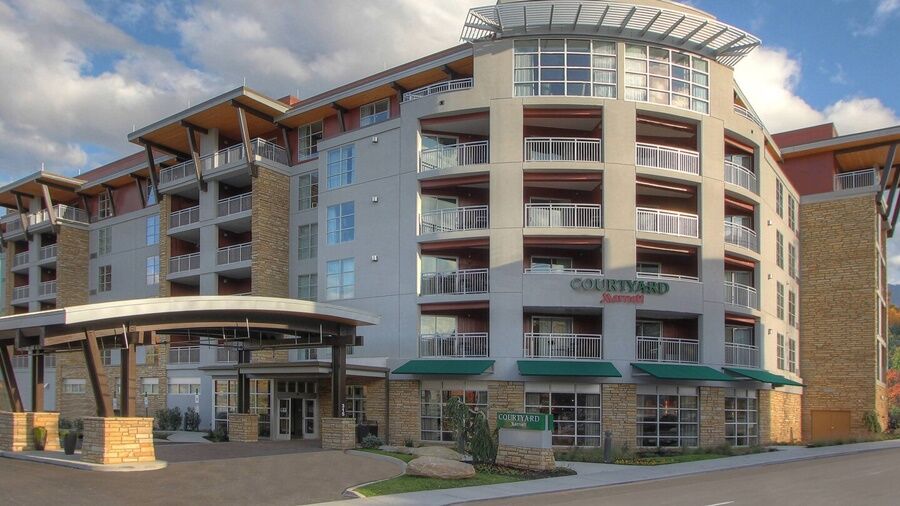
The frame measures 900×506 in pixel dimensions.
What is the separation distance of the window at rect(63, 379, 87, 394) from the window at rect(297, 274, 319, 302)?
21.2 meters

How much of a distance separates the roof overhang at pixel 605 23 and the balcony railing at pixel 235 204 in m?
15.2

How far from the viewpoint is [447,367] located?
34594mm

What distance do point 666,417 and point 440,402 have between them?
31.0 ft

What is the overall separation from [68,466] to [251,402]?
18.6 metres

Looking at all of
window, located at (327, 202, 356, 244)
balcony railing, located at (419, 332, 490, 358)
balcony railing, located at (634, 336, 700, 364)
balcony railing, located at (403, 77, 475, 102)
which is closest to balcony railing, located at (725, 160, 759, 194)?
balcony railing, located at (634, 336, 700, 364)

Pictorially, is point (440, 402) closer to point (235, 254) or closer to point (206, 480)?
point (235, 254)

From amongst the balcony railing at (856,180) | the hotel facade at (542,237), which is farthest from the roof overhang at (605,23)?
the balcony railing at (856,180)

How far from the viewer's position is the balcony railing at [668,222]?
36312 millimetres

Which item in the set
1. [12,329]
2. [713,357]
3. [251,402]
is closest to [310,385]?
[251,402]

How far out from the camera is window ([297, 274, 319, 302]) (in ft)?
140

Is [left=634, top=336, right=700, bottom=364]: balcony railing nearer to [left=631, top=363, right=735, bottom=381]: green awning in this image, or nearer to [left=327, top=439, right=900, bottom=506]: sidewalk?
[left=631, top=363, right=735, bottom=381]: green awning

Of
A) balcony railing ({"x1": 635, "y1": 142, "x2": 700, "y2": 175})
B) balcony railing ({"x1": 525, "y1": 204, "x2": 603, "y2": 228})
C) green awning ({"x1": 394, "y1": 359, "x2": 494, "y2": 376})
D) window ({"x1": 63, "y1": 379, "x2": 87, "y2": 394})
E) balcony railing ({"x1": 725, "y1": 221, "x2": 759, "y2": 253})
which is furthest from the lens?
window ({"x1": 63, "y1": 379, "x2": 87, "y2": 394})

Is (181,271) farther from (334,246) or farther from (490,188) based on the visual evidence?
(490,188)

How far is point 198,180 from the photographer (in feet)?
151
